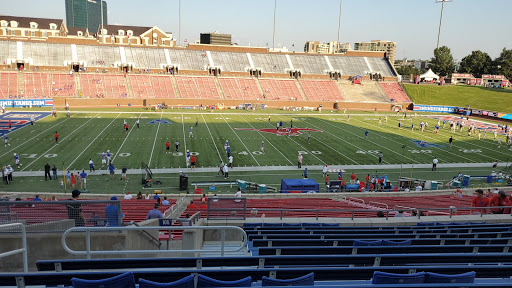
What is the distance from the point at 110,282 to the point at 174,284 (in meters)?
0.64

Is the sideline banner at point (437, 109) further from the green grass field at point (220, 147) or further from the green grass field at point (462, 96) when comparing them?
the green grass field at point (220, 147)

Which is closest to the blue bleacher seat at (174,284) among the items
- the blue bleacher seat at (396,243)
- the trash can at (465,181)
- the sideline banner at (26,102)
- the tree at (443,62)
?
the blue bleacher seat at (396,243)

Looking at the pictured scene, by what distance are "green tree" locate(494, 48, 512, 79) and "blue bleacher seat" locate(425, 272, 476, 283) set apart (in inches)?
4382


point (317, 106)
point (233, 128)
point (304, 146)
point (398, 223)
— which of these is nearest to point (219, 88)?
point (317, 106)

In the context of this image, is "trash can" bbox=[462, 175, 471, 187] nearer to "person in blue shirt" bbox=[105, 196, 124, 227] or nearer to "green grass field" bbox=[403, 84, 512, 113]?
"person in blue shirt" bbox=[105, 196, 124, 227]

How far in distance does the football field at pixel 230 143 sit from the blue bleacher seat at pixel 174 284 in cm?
2416

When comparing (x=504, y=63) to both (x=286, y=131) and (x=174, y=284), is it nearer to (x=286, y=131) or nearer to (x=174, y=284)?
(x=286, y=131)

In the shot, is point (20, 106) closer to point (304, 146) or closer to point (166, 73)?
point (166, 73)

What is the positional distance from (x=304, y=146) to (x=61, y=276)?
3172cm

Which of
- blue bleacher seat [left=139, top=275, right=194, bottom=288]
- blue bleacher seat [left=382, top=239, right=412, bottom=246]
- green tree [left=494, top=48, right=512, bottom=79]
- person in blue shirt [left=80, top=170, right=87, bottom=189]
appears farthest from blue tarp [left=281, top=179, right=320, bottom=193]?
green tree [left=494, top=48, right=512, bottom=79]

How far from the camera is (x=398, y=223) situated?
10680mm

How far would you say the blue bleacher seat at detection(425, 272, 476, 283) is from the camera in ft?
13.5

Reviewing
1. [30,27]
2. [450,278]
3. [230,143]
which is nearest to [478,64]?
[230,143]

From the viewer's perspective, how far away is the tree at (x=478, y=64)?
103 m
